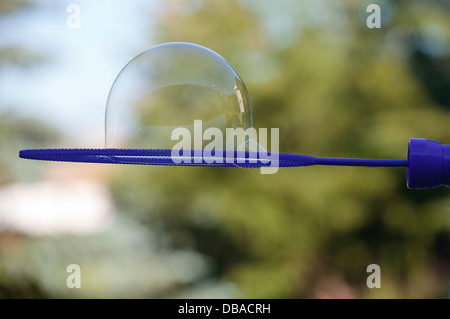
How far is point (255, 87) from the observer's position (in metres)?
4.95

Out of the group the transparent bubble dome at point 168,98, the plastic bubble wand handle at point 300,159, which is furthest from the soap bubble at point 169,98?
the plastic bubble wand handle at point 300,159

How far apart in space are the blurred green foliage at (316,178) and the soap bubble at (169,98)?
3.64 meters

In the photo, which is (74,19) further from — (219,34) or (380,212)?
(380,212)

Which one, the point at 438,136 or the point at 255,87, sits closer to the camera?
the point at 438,136

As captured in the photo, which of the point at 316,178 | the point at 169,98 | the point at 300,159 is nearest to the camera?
the point at 300,159

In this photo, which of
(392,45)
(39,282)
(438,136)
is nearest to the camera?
(39,282)

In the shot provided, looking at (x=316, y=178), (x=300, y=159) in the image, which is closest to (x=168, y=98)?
(x=300, y=159)

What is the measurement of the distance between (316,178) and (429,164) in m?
3.87

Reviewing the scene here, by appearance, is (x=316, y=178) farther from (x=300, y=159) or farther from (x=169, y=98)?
(x=300, y=159)

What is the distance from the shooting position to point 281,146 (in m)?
5.02

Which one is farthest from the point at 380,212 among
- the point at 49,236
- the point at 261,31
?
the point at 49,236

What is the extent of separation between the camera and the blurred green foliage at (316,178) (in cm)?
464

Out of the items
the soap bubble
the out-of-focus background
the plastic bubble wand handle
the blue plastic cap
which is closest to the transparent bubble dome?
the soap bubble

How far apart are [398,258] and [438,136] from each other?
3.83 ft
